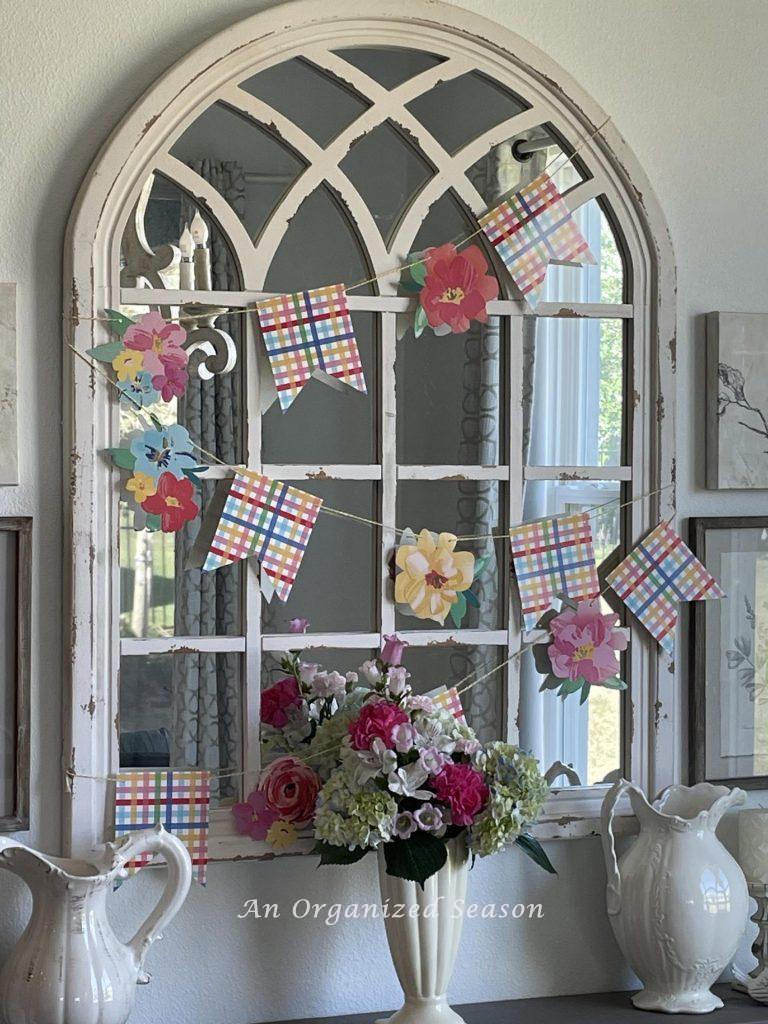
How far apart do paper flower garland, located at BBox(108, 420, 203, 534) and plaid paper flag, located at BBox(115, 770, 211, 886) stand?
0.36 m

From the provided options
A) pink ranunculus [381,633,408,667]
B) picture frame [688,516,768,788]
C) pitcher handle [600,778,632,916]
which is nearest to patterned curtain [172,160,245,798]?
pink ranunculus [381,633,408,667]

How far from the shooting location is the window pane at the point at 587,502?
206 centimetres

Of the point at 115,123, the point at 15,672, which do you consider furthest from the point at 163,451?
the point at 115,123

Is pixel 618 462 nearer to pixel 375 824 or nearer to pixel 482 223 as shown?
pixel 482 223

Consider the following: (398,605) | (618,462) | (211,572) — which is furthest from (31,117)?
(618,462)

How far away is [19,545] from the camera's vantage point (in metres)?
1.83

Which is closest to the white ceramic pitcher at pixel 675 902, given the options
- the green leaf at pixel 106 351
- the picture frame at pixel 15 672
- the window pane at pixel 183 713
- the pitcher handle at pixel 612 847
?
the pitcher handle at pixel 612 847

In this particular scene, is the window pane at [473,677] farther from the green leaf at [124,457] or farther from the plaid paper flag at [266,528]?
the green leaf at [124,457]

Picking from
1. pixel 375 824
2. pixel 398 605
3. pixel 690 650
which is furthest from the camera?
pixel 690 650

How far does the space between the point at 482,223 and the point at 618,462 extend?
438 mm

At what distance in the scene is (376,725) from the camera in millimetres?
1760

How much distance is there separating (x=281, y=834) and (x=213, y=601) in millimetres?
354

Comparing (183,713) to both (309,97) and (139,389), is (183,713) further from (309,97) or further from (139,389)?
(309,97)

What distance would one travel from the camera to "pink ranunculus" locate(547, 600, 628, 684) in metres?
2.04
